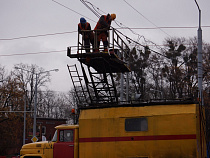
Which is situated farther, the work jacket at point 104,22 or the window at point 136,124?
the work jacket at point 104,22

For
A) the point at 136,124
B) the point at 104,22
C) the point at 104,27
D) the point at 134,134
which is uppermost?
the point at 104,22

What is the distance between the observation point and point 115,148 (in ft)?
39.2

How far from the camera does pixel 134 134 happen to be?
11820 millimetres

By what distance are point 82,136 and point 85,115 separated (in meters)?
0.83

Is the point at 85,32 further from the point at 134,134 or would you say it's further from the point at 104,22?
the point at 134,134

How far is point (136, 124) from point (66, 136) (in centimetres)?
303

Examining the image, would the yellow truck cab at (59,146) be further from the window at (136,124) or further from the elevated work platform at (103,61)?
the elevated work platform at (103,61)

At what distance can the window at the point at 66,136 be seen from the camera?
13.0m

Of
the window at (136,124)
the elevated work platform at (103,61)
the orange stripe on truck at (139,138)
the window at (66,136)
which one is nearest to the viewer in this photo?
the orange stripe on truck at (139,138)

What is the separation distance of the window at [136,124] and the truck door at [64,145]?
241cm

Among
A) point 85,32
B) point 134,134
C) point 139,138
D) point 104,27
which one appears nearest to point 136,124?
point 134,134

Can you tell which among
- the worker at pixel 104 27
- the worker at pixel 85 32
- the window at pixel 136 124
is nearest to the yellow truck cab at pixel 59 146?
the window at pixel 136 124

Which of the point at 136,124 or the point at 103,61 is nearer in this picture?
the point at 136,124

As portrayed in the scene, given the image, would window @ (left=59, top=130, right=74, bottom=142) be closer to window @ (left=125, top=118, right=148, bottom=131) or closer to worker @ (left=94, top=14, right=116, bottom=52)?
window @ (left=125, top=118, right=148, bottom=131)
